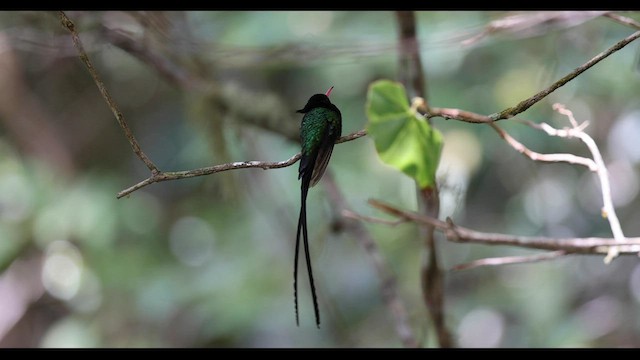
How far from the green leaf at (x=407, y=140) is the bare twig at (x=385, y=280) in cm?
104

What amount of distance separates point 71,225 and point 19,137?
123 centimetres

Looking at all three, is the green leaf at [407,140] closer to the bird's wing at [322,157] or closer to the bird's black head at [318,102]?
the bird's wing at [322,157]

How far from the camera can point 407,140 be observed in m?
1.06

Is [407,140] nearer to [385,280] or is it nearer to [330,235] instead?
[385,280]

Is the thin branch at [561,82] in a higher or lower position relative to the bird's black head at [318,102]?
lower

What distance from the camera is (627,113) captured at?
368 cm

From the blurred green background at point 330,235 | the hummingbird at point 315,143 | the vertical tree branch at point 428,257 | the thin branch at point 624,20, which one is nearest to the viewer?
the hummingbird at point 315,143

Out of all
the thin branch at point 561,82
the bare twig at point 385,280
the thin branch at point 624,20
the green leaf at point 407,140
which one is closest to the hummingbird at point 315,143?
the green leaf at point 407,140

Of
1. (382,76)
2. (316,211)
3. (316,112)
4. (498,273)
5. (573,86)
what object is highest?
(382,76)

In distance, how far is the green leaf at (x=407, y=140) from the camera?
104cm

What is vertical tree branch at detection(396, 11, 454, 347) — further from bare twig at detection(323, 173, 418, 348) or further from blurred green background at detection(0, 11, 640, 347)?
blurred green background at detection(0, 11, 640, 347)

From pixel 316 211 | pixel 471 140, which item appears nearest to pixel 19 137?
pixel 316 211

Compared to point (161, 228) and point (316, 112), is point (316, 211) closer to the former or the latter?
point (161, 228)

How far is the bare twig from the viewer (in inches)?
88.2
